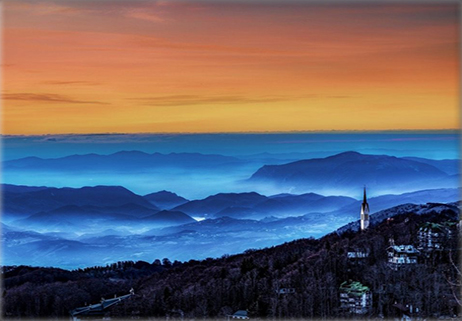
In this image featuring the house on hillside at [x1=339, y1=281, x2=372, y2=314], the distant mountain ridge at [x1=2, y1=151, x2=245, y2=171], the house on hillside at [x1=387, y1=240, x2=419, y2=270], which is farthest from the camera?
the house on hillside at [x1=387, y1=240, x2=419, y2=270]

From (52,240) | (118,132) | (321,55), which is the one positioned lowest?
(52,240)

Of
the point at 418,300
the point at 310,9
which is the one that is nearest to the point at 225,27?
the point at 310,9

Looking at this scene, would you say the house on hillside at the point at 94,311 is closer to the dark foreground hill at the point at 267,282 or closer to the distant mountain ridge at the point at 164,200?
the dark foreground hill at the point at 267,282

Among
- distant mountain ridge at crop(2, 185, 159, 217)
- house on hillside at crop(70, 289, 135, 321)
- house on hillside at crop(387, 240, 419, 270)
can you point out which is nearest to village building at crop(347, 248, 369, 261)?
house on hillside at crop(387, 240, 419, 270)

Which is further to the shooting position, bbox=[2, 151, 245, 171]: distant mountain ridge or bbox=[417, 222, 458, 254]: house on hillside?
bbox=[417, 222, 458, 254]: house on hillside

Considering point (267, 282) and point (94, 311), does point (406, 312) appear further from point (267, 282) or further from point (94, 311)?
point (94, 311)

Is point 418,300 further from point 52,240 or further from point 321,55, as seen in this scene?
point 52,240

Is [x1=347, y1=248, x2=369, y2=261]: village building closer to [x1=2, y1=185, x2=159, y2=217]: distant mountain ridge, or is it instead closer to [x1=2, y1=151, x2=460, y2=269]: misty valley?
[x1=2, y1=151, x2=460, y2=269]: misty valley
